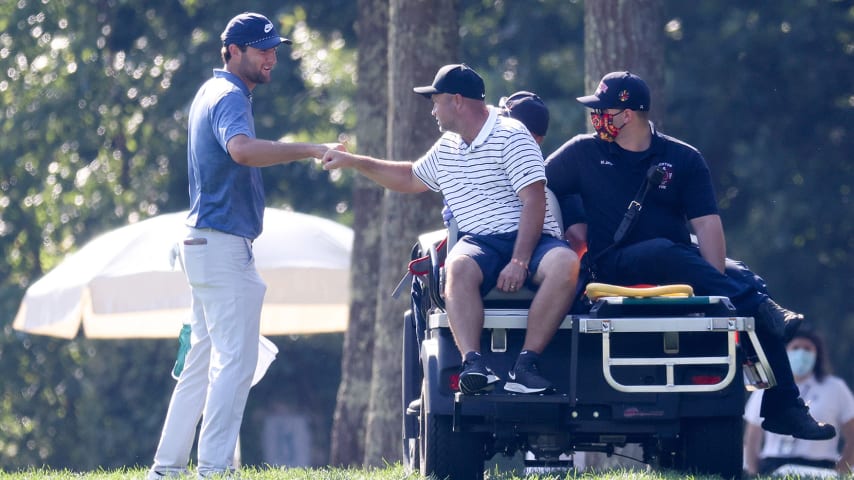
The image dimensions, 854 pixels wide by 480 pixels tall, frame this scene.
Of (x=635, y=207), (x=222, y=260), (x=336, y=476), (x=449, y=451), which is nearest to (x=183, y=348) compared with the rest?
(x=222, y=260)

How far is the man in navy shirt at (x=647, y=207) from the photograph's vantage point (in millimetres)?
6965

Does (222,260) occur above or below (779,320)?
above

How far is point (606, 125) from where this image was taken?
24.1ft

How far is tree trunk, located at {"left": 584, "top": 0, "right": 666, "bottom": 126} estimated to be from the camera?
36.0 feet

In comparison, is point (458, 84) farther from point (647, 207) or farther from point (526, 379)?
point (526, 379)

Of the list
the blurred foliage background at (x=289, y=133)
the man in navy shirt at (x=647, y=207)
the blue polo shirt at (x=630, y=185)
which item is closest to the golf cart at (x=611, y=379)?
the man in navy shirt at (x=647, y=207)

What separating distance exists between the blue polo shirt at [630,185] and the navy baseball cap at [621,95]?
0.54 feet

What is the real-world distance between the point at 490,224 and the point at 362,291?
6.16m

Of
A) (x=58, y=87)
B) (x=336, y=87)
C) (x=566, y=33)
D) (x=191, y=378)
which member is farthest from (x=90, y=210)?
(x=191, y=378)

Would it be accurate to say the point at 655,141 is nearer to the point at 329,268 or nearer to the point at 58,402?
the point at 329,268

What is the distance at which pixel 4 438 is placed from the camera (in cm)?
2400

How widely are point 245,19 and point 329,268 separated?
4.32 meters

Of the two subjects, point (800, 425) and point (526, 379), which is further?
point (800, 425)

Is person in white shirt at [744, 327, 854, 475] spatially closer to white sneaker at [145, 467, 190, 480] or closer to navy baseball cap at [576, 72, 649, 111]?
navy baseball cap at [576, 72, 649, 111]
